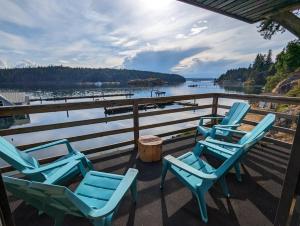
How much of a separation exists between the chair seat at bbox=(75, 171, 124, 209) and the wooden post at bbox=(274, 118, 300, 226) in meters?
1.23

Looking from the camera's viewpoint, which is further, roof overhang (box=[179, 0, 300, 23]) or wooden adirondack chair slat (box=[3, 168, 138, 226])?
roof overhang (box=[179, 0, 300, 23])

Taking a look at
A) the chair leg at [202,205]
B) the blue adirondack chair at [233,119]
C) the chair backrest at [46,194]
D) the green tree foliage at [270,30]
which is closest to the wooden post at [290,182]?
the chair leg at [202,205]

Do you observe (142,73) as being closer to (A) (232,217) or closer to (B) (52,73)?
(B) (52,73)

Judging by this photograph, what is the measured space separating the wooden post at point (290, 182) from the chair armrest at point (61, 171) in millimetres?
1722

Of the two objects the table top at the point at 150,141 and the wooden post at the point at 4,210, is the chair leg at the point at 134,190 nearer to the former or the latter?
the table top at the point at 150,141

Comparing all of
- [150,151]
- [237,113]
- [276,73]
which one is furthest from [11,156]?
[276,73]

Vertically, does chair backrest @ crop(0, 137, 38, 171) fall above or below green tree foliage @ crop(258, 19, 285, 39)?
below

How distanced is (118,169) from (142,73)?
7146 cm

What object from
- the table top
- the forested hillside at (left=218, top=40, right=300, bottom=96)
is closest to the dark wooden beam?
the table top

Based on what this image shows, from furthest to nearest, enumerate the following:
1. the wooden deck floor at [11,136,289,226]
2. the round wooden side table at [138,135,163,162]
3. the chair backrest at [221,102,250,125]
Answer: the chair backrest at [221,102,250,125]
the round wooden side table at [138,135,163,162]
the wooden deck floor at [11,136,289,226]

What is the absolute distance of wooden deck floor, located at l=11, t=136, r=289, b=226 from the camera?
1579 millimetres

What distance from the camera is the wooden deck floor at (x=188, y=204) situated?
5.18 ft

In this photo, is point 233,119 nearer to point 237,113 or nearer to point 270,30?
point 237,113

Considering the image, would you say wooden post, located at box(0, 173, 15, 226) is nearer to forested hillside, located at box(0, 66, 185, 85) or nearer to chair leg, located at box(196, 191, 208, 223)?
chair leg, located at box(196, 191, 208, 223)
